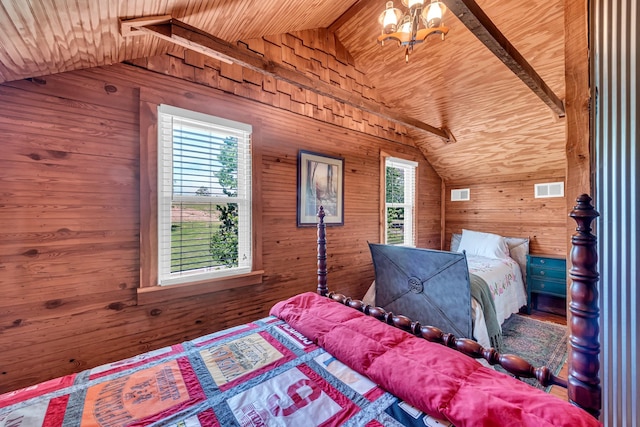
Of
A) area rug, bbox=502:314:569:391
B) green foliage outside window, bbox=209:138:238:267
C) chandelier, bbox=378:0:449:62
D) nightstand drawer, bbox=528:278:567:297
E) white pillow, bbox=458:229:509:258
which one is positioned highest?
chandelier, bbox=378:0:449:62

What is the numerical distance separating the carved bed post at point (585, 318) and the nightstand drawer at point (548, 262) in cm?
354

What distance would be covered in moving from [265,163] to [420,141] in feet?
9.39

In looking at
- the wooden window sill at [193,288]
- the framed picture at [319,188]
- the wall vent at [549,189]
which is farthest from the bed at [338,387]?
the wall vent at [549,189]

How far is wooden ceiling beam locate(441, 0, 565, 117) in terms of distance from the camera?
4.99 feet

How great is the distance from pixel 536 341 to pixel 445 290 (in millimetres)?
1624

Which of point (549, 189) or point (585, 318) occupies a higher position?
point (549, 189)

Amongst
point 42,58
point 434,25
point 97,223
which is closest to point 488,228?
point 434,25

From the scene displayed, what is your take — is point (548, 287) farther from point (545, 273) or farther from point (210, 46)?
point (210, 46)

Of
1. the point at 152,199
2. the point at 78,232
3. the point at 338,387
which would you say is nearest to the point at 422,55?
the point at 152,199

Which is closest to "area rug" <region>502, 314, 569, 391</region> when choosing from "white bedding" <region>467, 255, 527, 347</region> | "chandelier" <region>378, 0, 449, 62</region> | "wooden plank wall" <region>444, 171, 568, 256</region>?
"white bedding" <region>467, 255, 527, 347</region>

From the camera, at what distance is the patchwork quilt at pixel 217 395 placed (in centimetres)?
85

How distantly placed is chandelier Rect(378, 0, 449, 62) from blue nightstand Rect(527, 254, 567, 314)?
3.48 m

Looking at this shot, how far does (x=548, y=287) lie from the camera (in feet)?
11.9

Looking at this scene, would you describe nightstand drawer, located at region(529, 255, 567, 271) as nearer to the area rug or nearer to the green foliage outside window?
the area rug
